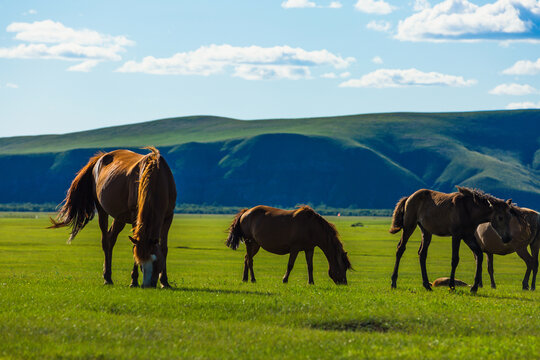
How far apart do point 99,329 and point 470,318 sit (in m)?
7.81

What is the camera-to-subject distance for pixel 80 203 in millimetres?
22656

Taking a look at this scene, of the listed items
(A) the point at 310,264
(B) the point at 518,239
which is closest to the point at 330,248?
(A) the point at 310,264

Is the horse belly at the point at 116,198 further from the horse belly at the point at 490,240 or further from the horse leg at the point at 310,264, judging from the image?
the horse belly at the point at 490,240

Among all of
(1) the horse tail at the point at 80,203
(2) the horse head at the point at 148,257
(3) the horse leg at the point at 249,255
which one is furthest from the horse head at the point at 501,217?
(1) the horse tail at the point at 80,203

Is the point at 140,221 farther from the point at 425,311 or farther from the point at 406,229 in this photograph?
the point at 406,229

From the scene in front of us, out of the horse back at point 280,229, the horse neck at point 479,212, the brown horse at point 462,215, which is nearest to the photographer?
the brown horse at point 462,215

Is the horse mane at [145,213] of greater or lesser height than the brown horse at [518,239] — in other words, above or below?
above

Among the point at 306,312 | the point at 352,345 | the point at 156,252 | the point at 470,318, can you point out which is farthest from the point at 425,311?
the point at 156,252

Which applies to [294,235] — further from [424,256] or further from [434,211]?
[434,211]

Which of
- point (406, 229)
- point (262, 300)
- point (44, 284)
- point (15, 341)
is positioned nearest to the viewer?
point (15, 341)

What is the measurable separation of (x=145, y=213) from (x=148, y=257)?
3.49ft

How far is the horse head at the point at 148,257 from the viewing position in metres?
18.4

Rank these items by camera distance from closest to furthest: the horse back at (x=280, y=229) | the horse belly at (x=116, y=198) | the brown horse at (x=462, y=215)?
the horse belly at (x=116, y=198) < the brown horse at (x=462, y=215) < the horse back at (x=280, y=229)

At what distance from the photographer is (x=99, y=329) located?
14.2m
